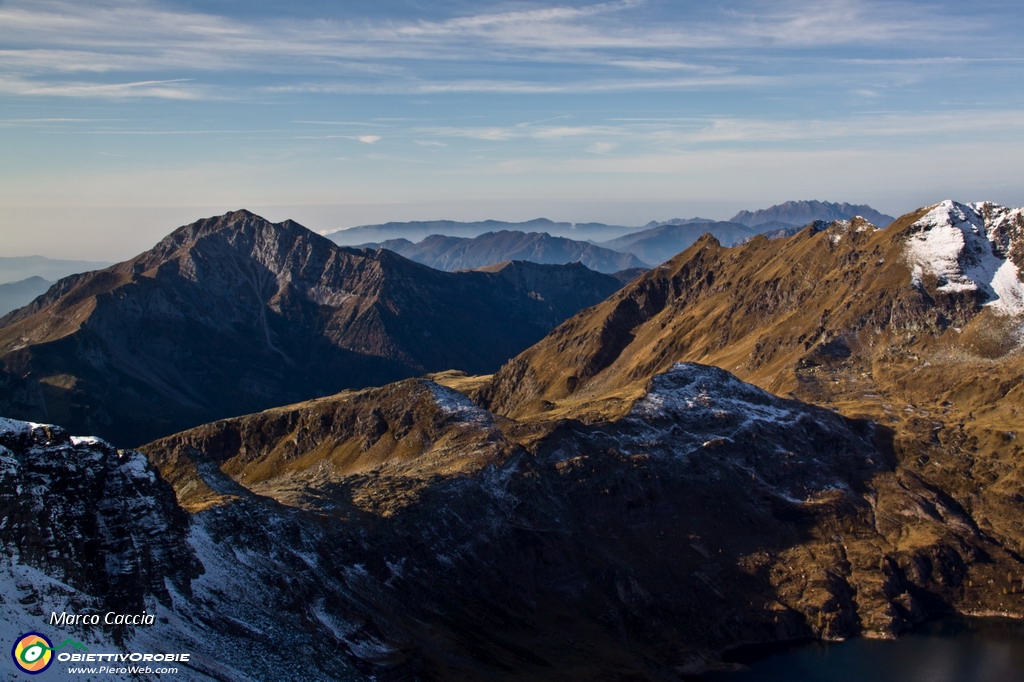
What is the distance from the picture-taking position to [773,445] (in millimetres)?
177000

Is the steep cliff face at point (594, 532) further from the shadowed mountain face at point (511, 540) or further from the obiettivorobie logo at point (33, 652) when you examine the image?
the obiettivorobie logo at point (33, 652)

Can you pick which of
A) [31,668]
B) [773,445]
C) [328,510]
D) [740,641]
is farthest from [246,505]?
[773,445]

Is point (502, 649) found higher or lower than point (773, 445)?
Answer: lower

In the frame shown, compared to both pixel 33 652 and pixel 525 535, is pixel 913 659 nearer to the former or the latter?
pixel 525 535

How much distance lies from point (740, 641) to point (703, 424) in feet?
160

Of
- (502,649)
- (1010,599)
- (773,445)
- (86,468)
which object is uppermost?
(86,468)

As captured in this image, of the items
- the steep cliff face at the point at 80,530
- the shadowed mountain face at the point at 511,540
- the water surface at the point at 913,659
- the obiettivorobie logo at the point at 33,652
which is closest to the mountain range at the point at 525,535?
the steep cliff face at the point at 80,530

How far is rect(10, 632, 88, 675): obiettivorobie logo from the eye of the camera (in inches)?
2798

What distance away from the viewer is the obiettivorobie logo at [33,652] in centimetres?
7106

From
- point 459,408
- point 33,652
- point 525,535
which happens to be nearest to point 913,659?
point 525,535

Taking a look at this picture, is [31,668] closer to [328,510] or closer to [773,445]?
[328,510]

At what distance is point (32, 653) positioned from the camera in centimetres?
7212

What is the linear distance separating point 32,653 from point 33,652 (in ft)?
0.43

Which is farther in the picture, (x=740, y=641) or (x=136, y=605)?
(x=740, y=641)
